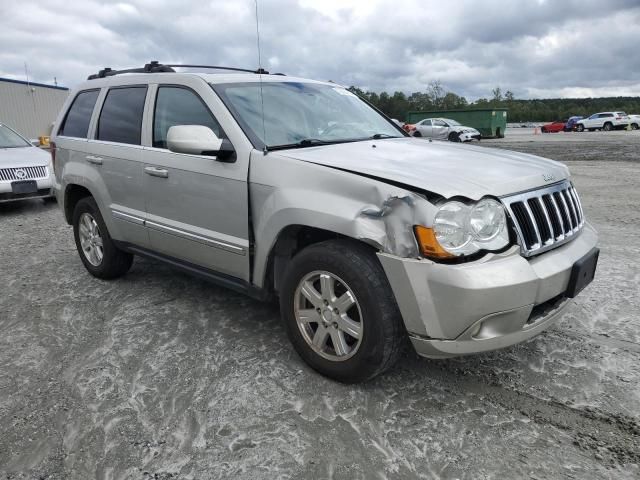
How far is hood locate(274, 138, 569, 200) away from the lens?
98.9 inches

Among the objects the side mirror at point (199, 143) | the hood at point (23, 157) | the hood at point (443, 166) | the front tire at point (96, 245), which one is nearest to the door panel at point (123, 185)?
the front tire at point (96, 245)

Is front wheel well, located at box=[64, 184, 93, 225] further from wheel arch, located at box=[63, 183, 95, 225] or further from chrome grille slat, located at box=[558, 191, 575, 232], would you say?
chrome grille slat, located at box=[558, 191, 575, 232]

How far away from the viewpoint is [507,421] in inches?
100

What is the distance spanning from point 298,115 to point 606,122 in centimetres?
4393

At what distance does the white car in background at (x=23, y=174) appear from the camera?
27.2 feet

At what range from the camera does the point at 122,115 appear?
4.19 meters

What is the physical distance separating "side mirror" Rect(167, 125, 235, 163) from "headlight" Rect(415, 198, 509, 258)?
1.36 metres

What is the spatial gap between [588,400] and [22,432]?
2.84m

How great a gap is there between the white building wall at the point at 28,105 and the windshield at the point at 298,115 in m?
25.3

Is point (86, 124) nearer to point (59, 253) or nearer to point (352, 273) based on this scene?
point (59, 253)

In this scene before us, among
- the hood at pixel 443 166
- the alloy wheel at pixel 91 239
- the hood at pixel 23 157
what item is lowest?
the alloy wheel at pixel 91 239

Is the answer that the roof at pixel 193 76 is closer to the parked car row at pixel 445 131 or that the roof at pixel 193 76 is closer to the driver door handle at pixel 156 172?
the driver door handle at pixel 156 172

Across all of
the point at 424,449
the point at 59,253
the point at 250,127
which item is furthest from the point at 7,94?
the point at 424,449

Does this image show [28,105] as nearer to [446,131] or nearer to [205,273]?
[446,131]
